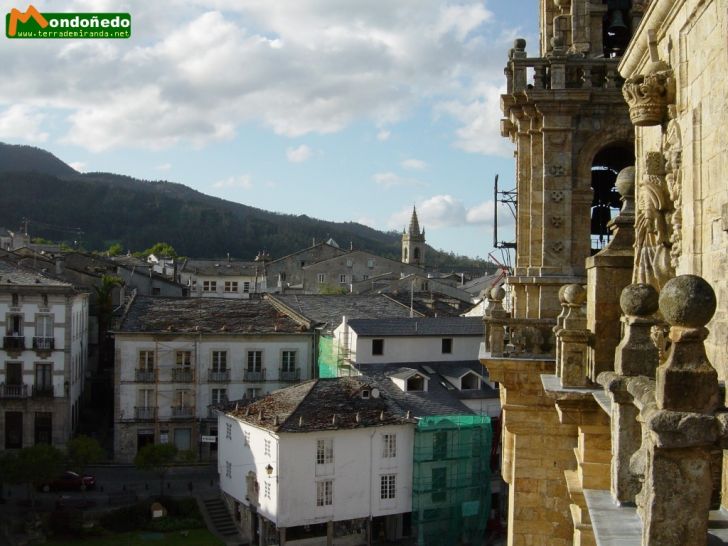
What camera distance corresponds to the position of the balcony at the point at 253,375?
4616 cm

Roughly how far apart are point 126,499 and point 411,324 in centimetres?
1520

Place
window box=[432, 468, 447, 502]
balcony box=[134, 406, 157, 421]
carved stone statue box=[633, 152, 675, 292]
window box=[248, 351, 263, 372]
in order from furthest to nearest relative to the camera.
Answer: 1. window box=[248, 351, 263, 372]
2. balcony box=[134, 406, 157, 421]
3. window box=[432, 468, 447, 502]
4. carved stone statue box=[633, 152, 675, 292]

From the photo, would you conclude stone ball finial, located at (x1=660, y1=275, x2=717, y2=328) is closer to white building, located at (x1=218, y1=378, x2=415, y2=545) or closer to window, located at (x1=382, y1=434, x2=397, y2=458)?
white building, located at (x1=218, y1=378, x2=415, y2=545)

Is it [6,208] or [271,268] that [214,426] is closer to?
[271,268]

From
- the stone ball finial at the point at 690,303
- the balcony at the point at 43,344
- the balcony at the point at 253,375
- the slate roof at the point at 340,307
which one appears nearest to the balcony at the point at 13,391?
the balcony at the point at 43,344

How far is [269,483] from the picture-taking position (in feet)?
111

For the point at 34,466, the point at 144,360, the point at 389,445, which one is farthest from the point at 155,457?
the point at 389,445

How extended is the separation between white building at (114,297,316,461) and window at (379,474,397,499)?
11193 mm

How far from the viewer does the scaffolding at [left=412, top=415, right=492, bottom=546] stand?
35.6m

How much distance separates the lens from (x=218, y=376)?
45.7 m

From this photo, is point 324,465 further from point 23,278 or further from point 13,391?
point 23,278

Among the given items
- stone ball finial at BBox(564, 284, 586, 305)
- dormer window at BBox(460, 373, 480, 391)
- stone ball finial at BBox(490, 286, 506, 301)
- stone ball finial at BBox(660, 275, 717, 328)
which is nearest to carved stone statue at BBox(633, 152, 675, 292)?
stone ball finial at BBox(564, 284, 586, 305)

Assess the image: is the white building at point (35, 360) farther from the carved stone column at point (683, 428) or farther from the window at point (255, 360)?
the carved stone column at point (683, 428)

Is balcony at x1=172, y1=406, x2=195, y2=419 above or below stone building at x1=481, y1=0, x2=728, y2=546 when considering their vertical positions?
below
